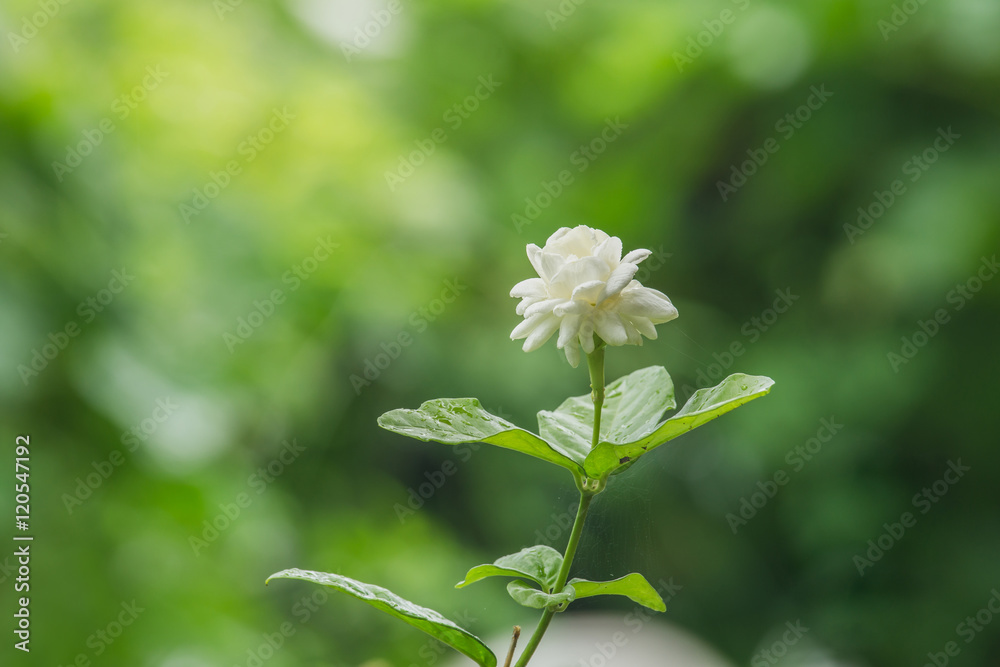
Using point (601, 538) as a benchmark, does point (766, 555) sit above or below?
below

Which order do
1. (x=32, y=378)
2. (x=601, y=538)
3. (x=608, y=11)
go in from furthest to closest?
(x=608, y=11)
(x=32, y=378)
(x=601, y=538)

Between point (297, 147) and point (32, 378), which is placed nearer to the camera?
point (32, 378)

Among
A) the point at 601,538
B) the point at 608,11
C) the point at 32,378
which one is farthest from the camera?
the point at 608,11

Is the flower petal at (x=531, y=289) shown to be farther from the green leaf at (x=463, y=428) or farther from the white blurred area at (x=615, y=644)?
the white blurred area at (x=615, y=644)

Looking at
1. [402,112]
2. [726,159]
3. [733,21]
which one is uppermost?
[733,21]

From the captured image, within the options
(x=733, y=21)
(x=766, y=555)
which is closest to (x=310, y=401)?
(x=766, y=555)

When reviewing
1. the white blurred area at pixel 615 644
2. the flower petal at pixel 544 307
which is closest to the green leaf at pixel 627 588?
the flower petal at pixel 544 307

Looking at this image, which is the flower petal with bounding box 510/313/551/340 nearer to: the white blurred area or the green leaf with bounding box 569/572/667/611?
the green leaf with bounding box 569/572/667/611

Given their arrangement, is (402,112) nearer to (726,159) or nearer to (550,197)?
(550,197)

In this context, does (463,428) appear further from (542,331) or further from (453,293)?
(453,293)
